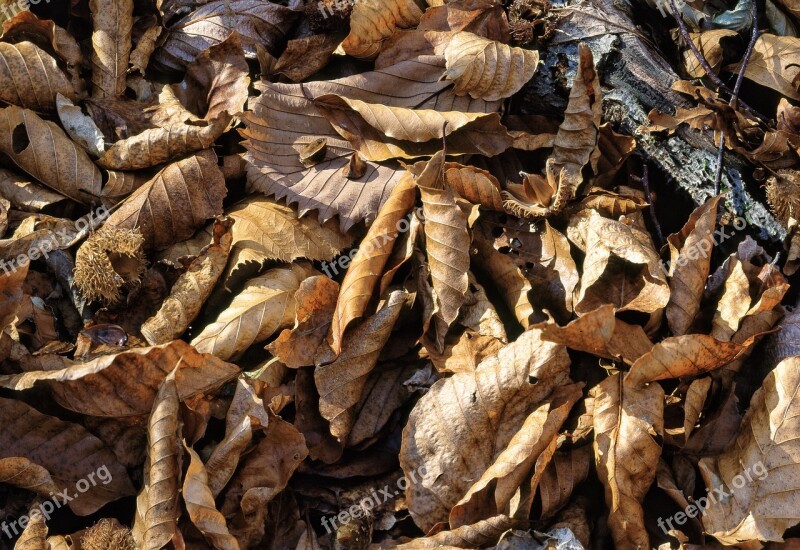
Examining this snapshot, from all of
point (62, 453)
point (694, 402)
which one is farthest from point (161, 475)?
point (694, 402)

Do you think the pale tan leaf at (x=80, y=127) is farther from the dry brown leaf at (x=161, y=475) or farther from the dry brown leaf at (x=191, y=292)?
the dry brown leaf at (x=161, y=475)

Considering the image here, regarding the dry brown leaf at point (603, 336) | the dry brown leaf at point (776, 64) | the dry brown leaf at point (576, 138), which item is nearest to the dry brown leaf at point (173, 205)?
the dry brown leaf at point (576, 138)

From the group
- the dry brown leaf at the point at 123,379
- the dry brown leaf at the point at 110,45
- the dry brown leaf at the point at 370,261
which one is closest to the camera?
the dry brown leaf at the point at 123,379

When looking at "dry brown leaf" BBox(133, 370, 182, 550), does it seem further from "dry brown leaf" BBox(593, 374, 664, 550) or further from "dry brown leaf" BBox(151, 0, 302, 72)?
"dry brown leaf" BBox(151, 0, 302, 72)

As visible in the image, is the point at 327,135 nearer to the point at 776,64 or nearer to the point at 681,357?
the point at 681,357

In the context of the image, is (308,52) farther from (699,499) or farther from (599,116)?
(699,499)
